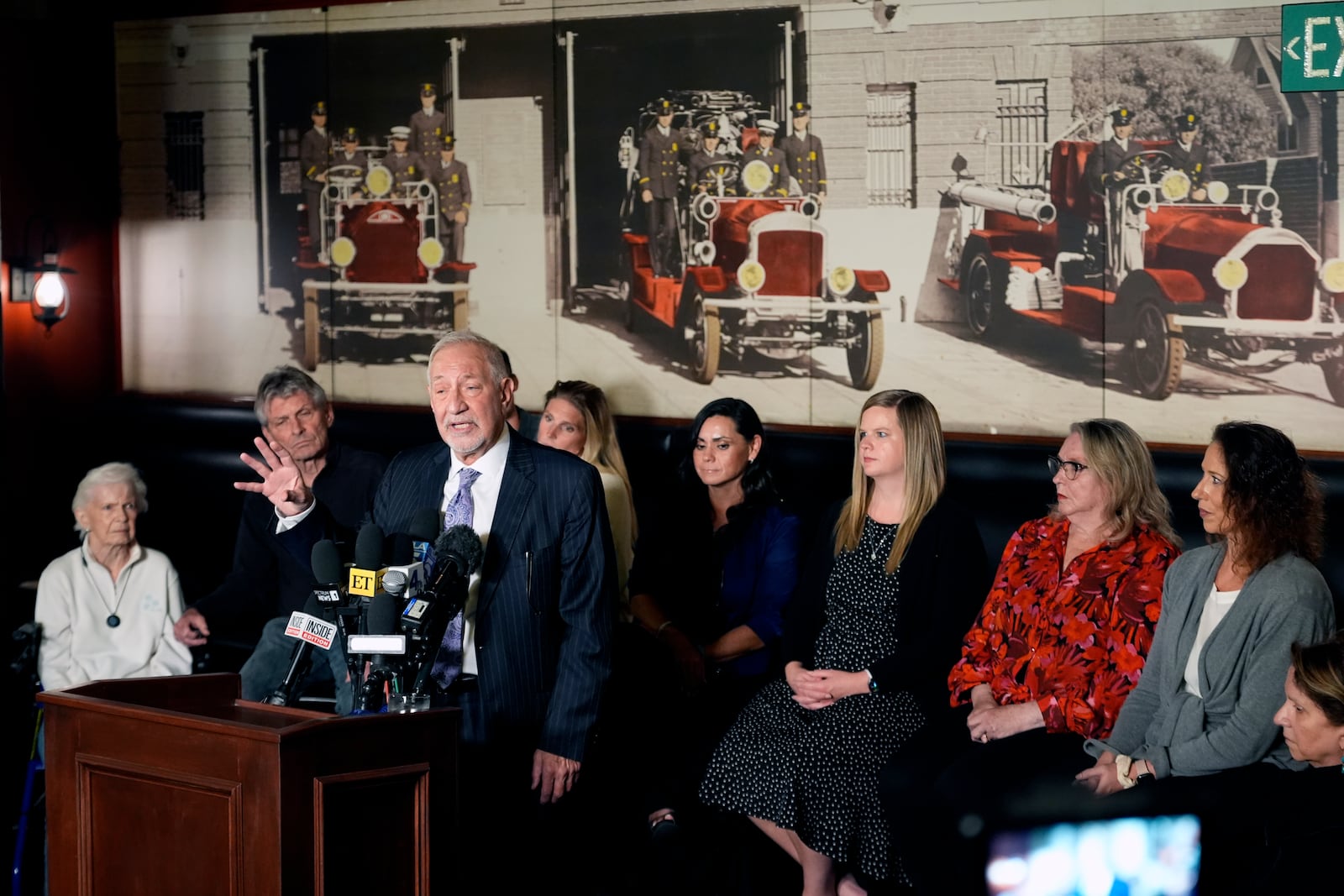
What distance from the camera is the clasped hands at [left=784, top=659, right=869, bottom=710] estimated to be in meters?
3.88

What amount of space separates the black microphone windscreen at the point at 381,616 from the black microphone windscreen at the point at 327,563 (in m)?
0.11

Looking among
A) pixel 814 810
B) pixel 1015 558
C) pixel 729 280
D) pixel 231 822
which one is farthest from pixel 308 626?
pixel 729 280

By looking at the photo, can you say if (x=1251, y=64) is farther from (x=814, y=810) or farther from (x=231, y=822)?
(x=231, y=822)

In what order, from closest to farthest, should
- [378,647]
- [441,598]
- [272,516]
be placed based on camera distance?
[378,647] → [441,598] → [272,516]

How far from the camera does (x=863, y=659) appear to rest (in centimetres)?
395

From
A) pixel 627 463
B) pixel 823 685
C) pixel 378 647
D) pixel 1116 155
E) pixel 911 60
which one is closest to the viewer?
pixel 378 647

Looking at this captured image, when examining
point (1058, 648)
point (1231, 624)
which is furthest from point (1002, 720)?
point (1231, 624)

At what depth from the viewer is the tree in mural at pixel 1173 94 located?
15.4ft

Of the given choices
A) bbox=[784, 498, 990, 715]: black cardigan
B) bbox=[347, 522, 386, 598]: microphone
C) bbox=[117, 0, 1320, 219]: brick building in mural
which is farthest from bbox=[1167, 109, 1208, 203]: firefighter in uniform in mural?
bbox=[347, 522, 386, 598]: microphone

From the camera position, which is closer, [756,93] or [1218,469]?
[1218,469]

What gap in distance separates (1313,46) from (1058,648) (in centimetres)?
226

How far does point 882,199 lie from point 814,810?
243 centimetres

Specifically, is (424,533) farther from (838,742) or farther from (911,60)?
(911,60)

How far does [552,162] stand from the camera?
5.80 meters
